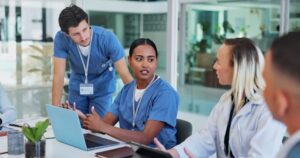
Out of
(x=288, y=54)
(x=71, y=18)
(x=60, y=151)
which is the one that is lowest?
(x=60, y=151)

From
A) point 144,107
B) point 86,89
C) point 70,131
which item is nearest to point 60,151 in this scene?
point 70,131

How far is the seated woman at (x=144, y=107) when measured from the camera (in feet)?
6.98

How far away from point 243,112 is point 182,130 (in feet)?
1.80

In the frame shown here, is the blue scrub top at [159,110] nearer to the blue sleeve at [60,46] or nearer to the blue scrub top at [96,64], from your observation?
the blue scrub top at [96,64]

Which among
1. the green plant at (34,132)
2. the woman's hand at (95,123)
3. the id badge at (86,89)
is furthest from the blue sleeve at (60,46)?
the green plant at (34,132)

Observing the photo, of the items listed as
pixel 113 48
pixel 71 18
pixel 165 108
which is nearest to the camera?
pixel 165 108

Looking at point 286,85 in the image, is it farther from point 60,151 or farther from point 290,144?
point 60,151

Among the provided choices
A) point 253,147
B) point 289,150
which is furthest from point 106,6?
point 289,150

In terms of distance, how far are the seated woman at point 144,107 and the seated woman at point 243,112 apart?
0.24 metres

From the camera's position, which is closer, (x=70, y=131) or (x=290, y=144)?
(x=290, y=144)

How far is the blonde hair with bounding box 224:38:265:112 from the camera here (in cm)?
170

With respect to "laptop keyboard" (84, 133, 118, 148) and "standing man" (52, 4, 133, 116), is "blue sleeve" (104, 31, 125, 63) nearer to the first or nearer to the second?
"standing man" (52, 4, 133, 116)

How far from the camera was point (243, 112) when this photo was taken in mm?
1772

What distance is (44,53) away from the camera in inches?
187
